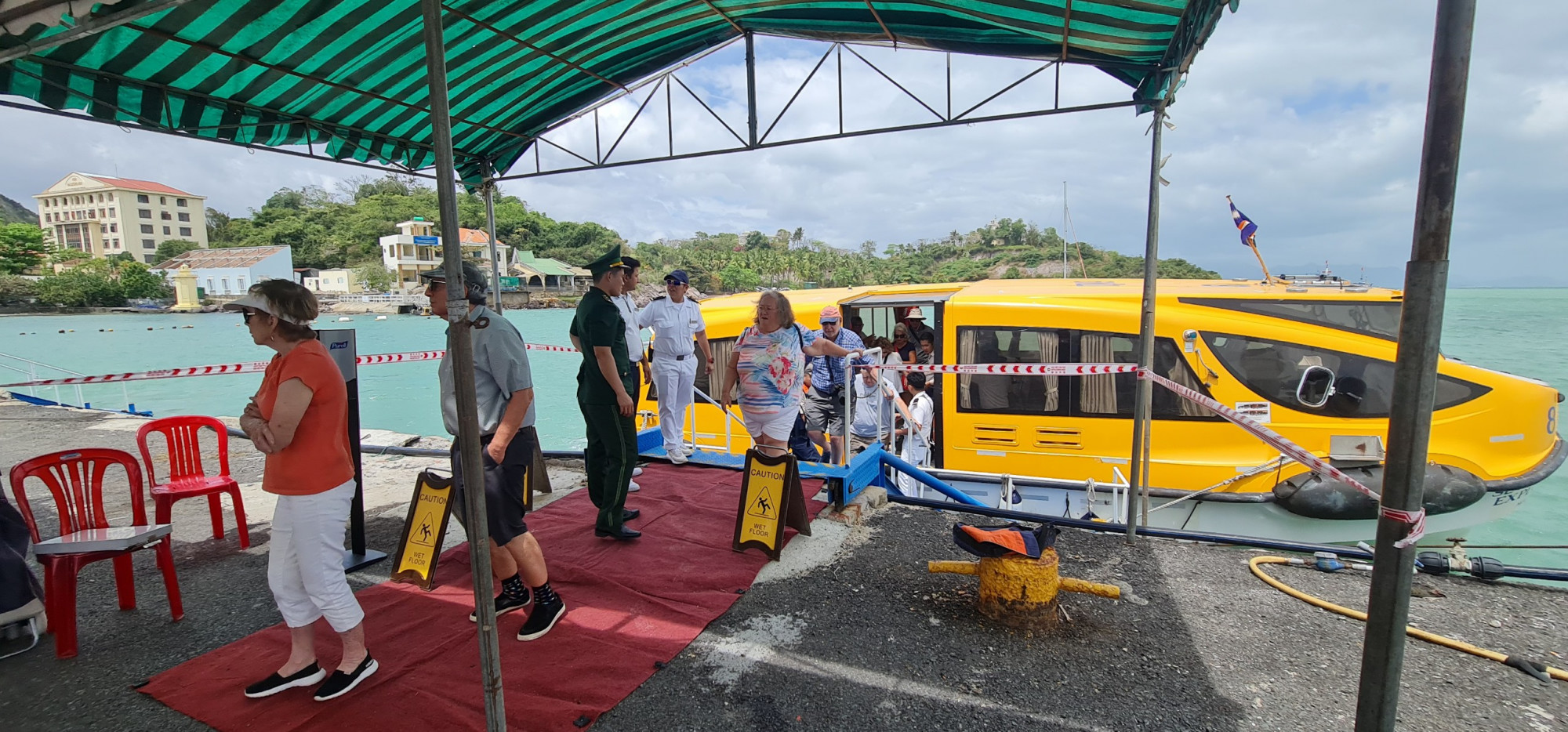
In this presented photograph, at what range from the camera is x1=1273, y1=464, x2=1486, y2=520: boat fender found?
17.5 feet

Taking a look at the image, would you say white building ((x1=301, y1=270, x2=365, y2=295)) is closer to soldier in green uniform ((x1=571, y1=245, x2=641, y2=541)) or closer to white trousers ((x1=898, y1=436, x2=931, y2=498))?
white trousers ((x1=898, y1=436, x2=931, y2=498))

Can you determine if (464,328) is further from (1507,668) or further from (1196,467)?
(1196,467)

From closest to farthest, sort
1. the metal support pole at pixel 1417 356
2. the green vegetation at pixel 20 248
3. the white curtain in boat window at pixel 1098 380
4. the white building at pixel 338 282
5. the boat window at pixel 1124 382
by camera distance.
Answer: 1. the metal support pole at pixel 1417 356
2. the boat window at pixel 1124 382
3. the white curtain in boat window at pixel 1098 380
4. the green vegetation at pixel 20 248
5. the white building at pixel 338 282

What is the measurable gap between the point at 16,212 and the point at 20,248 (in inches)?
6740

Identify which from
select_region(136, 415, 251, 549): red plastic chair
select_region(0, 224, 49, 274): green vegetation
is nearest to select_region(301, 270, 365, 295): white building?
select_region(0, 224, 49, 274): green vegetation

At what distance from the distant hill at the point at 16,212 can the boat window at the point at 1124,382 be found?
791 ft

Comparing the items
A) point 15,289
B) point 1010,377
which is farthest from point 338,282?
point 1010,377

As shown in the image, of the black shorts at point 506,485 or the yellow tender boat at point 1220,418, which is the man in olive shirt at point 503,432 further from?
the yellow tender boat at point 1220,418

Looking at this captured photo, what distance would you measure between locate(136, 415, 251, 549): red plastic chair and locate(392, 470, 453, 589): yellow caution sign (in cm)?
128

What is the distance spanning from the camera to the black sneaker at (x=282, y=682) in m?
2.60

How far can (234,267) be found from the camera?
7569 cm

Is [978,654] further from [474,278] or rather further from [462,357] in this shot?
[474,278]

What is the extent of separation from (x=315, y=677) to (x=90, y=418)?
11.4m

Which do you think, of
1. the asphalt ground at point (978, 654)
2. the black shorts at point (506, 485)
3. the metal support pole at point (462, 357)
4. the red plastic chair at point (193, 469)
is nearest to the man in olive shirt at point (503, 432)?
the black shorts at point (506, 485)
